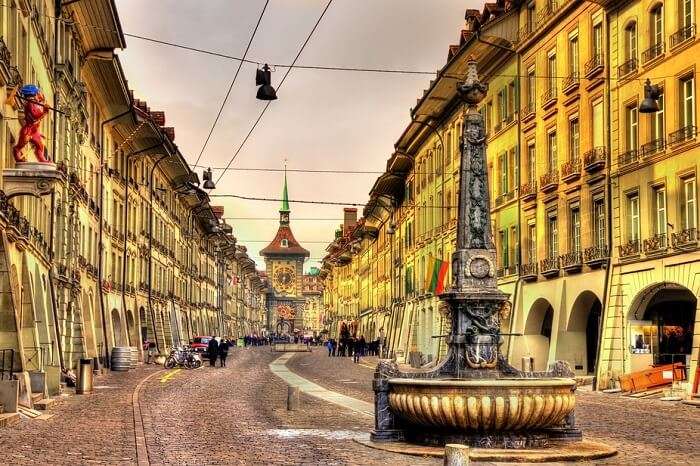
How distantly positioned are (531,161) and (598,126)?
7174mm

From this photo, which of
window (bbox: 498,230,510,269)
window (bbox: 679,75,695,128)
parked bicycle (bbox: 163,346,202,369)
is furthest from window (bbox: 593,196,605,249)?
parked bicycle (bbox: 163,346,202,369)

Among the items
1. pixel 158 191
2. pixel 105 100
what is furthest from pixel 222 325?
pixel 105 100

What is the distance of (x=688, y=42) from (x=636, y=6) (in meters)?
4.23

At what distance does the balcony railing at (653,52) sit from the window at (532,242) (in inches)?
448

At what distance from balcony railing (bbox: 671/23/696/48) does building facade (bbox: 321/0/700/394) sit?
5 centimetres

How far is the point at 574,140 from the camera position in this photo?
42.6 metres

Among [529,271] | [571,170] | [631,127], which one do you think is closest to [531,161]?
[529,271]

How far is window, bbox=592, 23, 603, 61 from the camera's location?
40.2 m

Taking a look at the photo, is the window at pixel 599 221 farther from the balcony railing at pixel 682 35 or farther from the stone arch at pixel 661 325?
the balcony railing at pixel 682 35

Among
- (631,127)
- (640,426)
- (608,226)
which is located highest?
(631,127)

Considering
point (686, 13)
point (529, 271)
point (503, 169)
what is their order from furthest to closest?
point (503, 169), point (529, 271), point (686, 13)

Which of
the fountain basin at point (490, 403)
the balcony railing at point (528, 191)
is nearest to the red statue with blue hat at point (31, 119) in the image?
the fountain basin at point (490, 403)

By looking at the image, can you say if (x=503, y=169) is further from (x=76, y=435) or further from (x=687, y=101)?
(x=76, y=435)

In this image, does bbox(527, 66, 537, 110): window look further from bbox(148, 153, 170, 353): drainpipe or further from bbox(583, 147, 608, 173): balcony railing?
bbox(148, 153, 170, 353): drainpipe
